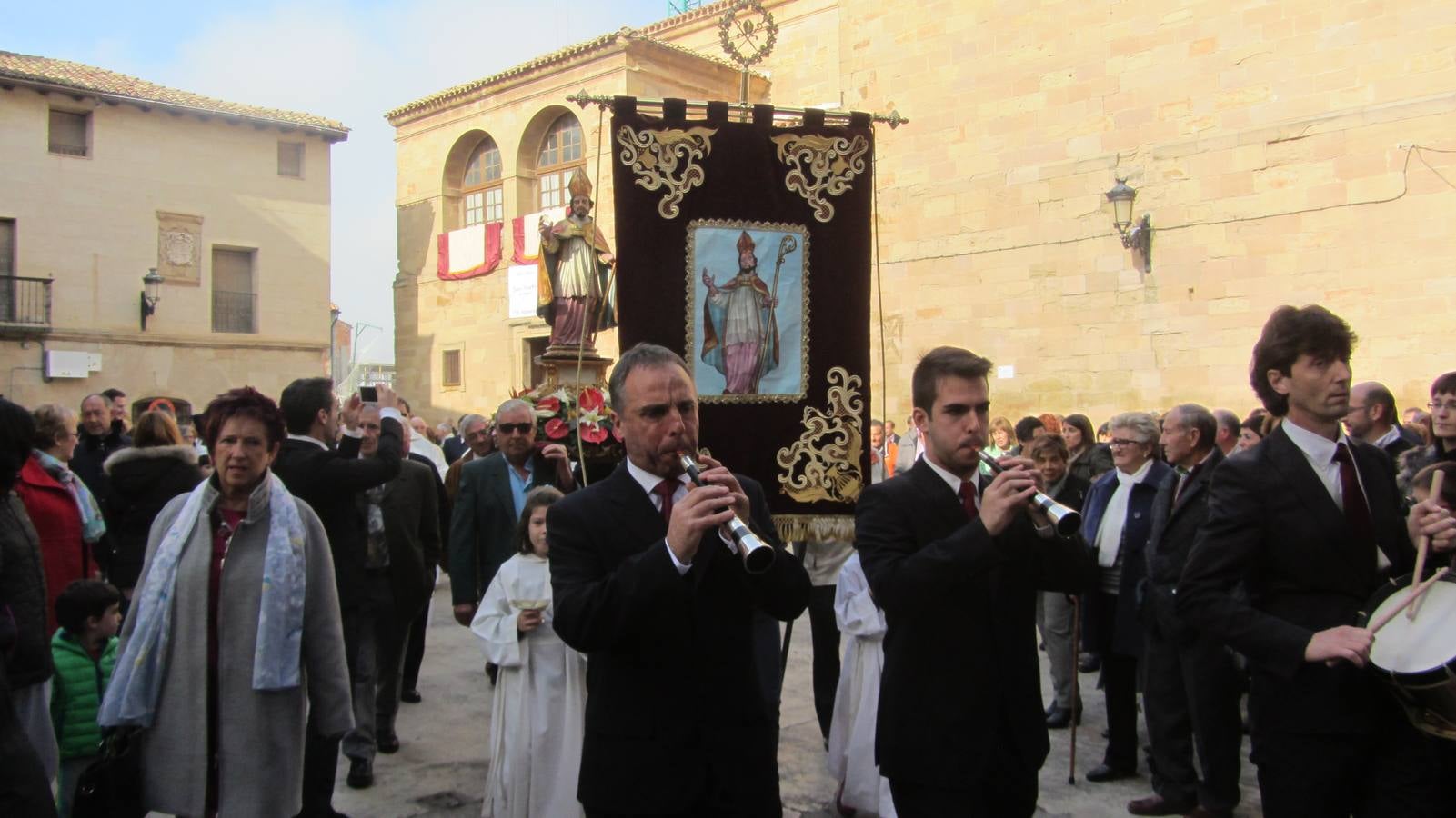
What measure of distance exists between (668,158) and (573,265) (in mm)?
2837

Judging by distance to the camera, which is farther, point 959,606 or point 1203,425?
point 1203,425

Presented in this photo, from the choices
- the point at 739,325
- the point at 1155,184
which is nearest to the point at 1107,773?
the point at 739,325

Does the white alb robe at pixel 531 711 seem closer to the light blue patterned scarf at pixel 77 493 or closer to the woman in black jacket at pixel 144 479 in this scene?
the light blue patterned scarf at pixel 77 493

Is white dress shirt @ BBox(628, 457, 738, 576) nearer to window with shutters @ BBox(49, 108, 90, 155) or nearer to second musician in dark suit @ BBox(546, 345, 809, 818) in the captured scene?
second musician in dark suit @ BBox(546, 345, 809, 818)

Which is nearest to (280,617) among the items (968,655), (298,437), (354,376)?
(298,437)

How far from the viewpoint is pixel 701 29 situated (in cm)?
2184

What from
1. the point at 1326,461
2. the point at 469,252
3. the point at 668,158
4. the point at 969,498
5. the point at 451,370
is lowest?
the point at 969,498

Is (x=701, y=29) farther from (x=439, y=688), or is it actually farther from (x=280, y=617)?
(x=280, y=617)

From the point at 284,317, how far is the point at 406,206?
4.28 m

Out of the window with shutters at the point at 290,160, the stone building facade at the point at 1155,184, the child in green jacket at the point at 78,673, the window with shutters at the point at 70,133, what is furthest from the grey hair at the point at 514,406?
the window with shutters at the point at 290,160

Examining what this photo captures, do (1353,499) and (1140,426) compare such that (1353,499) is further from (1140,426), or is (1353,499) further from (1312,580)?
(1140,426)

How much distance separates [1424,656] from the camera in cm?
268

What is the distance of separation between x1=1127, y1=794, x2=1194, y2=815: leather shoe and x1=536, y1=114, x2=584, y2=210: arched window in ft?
63.9

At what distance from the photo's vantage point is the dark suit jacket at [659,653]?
2.47 meters
